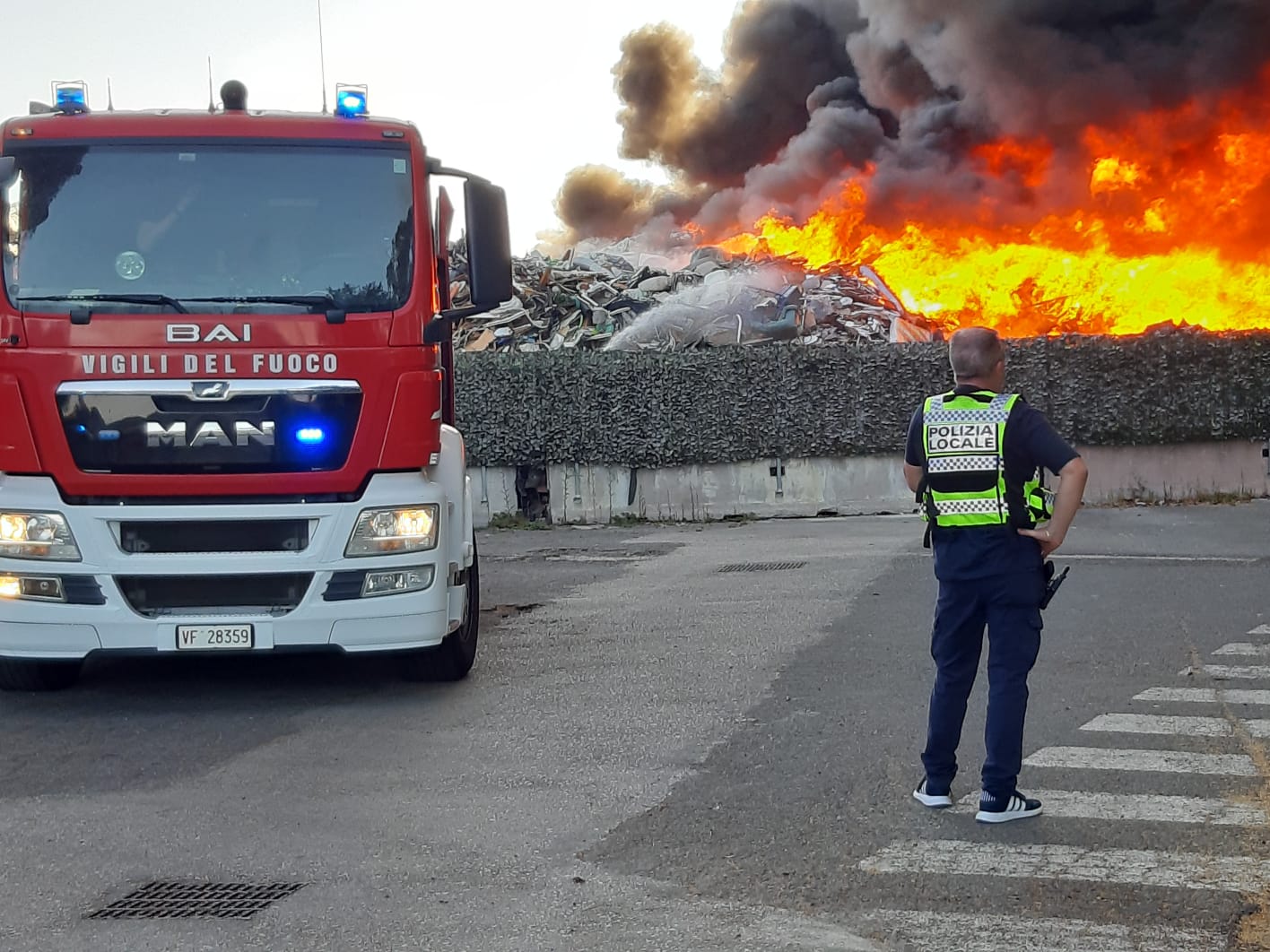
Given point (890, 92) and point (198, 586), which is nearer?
point (198, 586)

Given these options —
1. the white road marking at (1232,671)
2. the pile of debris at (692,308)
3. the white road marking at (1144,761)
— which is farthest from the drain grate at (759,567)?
the white road marking at (1144,761)

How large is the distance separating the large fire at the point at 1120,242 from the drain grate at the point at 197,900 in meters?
17.9

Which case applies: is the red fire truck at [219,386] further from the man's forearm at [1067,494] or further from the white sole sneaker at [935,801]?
the man's forearm at [1067,494]

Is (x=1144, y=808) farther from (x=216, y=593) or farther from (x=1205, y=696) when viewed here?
(x=216, y=593)

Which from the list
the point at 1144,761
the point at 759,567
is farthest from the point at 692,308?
the point at 1144,761

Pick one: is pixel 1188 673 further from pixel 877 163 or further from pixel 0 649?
pixel 877 163

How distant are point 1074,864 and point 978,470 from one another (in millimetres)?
1344

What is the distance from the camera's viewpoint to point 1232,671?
8.17m

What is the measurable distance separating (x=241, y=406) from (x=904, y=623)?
459cm

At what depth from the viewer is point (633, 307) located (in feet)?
76.6

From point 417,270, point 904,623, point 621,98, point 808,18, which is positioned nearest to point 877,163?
point 808,18

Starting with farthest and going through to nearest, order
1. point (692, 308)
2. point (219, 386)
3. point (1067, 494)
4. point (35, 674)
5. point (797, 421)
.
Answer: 1. point (692, 308)
2. point (797, 421)
3. point (35, 674)
4. point (219, 386)
5. point (1067, 494)

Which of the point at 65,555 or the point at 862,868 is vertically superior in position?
the point at 65,555

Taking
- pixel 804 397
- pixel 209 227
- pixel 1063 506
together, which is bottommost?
pixel 804 397
